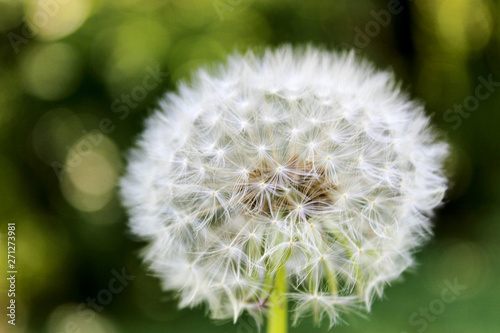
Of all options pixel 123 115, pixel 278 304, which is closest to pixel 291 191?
pixel 278 304

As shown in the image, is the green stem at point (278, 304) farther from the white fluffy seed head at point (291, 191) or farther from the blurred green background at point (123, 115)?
the blurred green background at point (123, 115)

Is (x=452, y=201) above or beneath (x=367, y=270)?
above

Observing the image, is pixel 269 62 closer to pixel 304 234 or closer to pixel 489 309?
pixel 304 234

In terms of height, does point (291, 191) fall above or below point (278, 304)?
above

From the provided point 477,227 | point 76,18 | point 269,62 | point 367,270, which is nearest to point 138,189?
point 269,62

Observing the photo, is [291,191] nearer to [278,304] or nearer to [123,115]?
[278,304]

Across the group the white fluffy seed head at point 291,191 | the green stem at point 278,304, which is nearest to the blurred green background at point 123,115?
the white fluffy seed head at point 291,191
